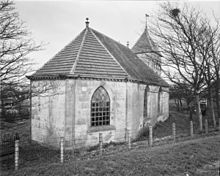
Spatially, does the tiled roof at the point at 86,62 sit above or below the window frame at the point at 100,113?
above

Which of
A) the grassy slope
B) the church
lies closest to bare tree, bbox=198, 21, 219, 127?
the church

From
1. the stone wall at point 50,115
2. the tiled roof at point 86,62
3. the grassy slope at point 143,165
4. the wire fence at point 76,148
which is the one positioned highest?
the tiled roof at point 86,62

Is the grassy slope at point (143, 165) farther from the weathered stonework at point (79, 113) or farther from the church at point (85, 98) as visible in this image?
the church at point (85, 98)

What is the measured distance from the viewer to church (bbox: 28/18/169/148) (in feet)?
41.4

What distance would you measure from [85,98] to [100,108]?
1.39 meters

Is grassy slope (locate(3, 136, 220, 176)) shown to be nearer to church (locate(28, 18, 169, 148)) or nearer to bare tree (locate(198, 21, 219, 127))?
church (locate(28, 18, 169, 148))

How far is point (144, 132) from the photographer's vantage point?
17250mm

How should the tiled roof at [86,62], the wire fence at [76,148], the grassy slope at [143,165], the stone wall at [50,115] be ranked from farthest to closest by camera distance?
the tiled roof at [86,62] < the stone wall at [50,115] < the wire fence at [76,148] < the grassy slope at [143,165]

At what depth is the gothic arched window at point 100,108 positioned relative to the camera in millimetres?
13328

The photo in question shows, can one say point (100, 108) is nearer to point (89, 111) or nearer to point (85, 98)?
point (89, 111)

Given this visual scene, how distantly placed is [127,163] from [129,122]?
722 cm

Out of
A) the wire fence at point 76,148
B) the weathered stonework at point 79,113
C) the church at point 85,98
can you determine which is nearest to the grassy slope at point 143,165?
the wire fence at point 76,148

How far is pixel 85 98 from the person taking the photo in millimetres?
12898

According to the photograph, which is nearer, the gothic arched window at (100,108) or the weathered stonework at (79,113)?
the weathered stonework at (79,113)
